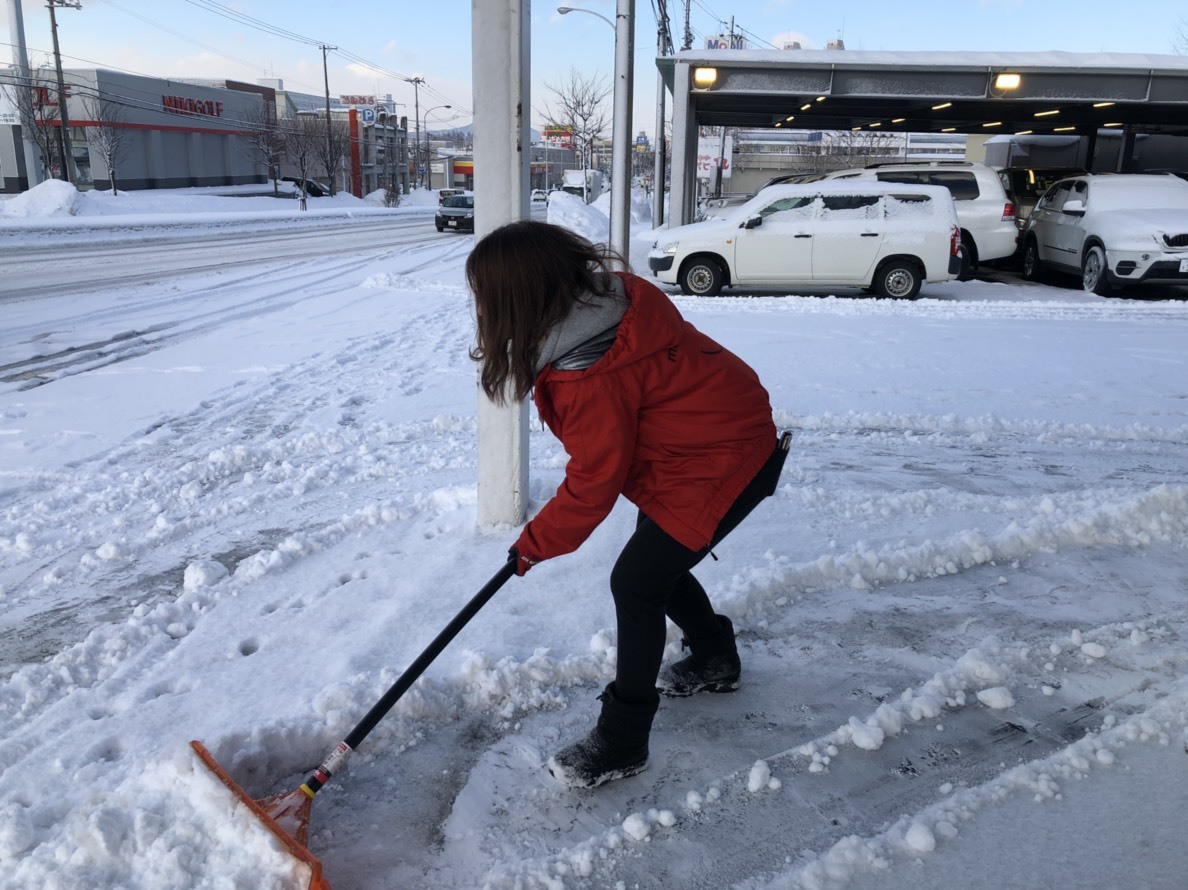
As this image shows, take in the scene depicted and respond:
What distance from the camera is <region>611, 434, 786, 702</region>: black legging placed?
98.5 inches

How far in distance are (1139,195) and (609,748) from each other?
1406cm

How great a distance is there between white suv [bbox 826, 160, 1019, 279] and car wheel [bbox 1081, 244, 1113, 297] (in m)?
1.52

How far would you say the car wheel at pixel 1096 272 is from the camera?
43.0 ft

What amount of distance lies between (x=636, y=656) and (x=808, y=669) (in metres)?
1.02

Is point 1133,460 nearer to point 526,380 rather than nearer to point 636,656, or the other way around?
point 636,656

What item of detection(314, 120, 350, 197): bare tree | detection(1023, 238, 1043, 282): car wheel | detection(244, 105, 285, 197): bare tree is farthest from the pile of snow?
detection(1023, 238, 1043, 282): car wheel

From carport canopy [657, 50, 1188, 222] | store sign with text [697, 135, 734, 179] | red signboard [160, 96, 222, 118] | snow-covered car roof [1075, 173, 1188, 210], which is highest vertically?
red signboard [160, 96, 222, 118]

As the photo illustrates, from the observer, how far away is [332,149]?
202 ft

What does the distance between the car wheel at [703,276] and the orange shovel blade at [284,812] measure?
11.3 m

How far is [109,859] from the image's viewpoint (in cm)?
225

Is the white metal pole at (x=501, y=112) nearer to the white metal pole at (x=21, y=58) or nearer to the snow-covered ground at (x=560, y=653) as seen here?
the snow-covered ground at (x=560, y=653)

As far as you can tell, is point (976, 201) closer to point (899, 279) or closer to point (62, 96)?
point (899, 279)

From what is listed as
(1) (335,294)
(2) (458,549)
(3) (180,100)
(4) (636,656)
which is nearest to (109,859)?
(4) (636,656)

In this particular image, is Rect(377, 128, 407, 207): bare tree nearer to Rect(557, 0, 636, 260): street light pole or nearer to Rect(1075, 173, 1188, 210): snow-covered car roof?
Rect(557, 0, 636, 260): street light pole
